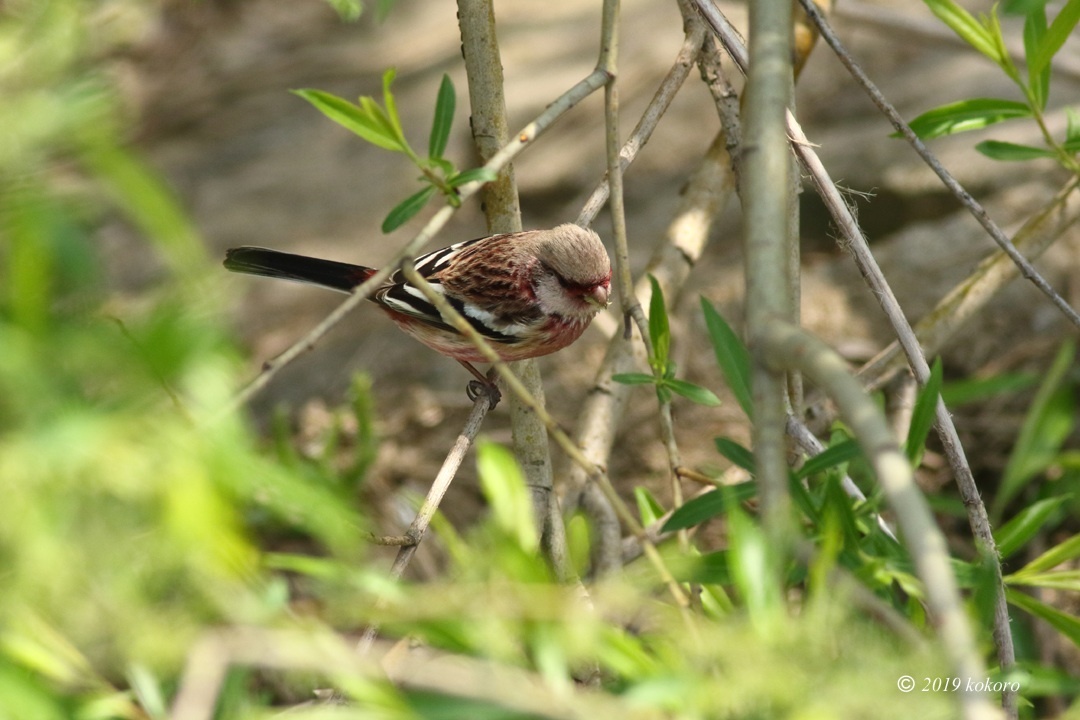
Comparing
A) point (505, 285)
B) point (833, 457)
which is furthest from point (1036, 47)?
point (505, 285)

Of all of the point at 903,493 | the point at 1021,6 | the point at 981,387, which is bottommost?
the point at 981,387

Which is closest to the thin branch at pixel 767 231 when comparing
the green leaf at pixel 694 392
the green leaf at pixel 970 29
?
the green leaf at pixel 694 392

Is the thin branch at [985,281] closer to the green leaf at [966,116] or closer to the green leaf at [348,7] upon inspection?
the green leaf at [966,116]

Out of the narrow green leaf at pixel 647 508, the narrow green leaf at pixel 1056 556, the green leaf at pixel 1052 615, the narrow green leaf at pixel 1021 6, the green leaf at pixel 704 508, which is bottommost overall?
the narrow green leaf at pixel 647 508

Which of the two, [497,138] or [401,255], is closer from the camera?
[401,255]

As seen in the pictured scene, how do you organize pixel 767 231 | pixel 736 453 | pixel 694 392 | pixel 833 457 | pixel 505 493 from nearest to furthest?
pixel 505 493, pixel 767 231, pixel 833 457, pixel 736 453, pixel 694 392

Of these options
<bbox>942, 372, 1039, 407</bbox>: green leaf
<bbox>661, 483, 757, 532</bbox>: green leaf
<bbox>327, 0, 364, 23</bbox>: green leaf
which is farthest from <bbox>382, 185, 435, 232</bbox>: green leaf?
<bbox>942, 372, 1039, 407</bbox>: green leaf

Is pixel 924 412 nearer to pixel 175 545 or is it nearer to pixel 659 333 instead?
pixel 659 333
